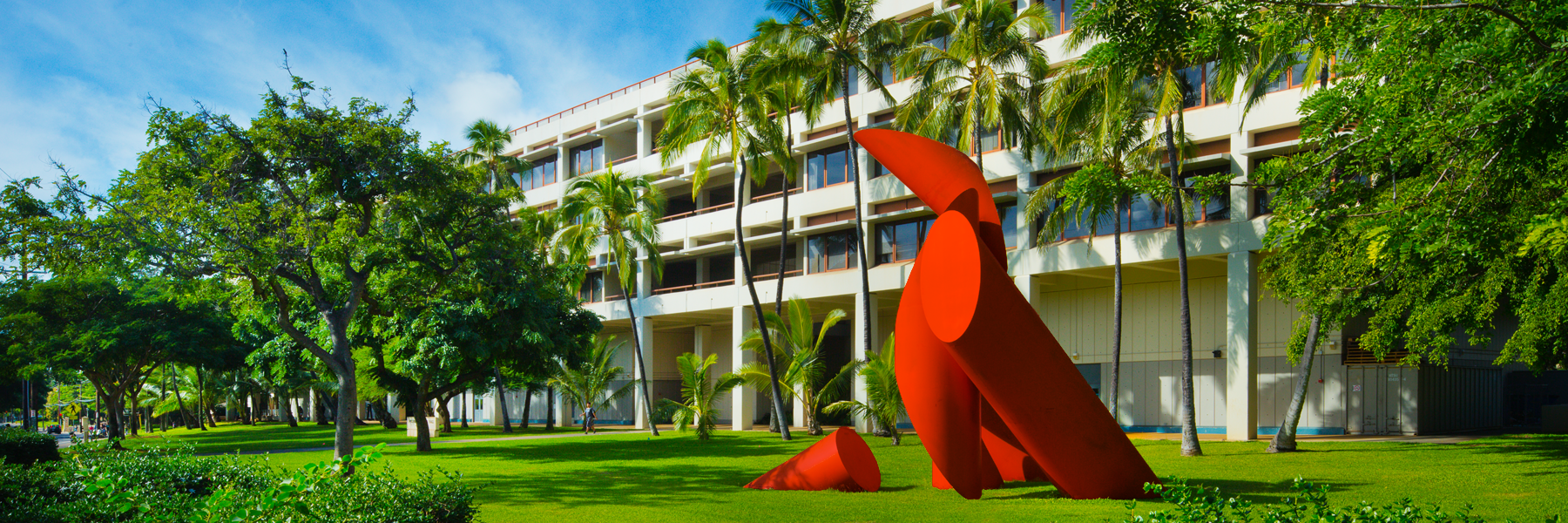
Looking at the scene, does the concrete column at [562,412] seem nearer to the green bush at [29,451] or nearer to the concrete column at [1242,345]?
the green bush at [29,451]

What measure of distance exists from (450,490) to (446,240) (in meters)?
9.70

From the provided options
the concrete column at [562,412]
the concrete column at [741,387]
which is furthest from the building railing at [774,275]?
the concrete column at [562,412]

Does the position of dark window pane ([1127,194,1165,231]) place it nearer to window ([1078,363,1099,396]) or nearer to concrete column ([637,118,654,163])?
window ([1078,363,1099,396])

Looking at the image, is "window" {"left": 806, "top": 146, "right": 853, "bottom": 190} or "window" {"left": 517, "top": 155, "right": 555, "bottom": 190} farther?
"window" {"left": 517, "top": 155, "right": 555, "bottom": 190}

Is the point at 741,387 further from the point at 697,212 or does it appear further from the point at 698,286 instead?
the point at 697,212

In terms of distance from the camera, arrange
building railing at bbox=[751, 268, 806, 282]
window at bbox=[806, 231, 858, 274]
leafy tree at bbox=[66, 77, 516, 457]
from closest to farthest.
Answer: leafy tree at bbox=[66, 77, 516, 457] < window at bbox=[806, 231, 858, 274] < building railing at bbox=[751, 268, 806, 282]

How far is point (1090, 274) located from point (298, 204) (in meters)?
21.1

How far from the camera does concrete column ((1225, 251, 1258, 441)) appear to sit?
23.8m

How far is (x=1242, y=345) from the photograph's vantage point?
938 inches

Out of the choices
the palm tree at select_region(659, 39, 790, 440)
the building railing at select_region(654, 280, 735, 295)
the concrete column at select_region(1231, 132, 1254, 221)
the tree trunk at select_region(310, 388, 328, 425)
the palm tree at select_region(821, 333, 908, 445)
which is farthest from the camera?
the tree trunk at select_region(310, 388, 328, 425)

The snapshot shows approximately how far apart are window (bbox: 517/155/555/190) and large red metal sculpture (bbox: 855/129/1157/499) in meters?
37.2

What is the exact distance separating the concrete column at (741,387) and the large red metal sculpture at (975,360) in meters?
23.6

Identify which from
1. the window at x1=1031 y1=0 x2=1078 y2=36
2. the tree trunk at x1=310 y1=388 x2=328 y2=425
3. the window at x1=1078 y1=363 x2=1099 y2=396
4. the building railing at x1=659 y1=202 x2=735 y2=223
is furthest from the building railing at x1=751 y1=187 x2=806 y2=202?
the tree trunk at x1=310 y1=388 x2=328 y2=425

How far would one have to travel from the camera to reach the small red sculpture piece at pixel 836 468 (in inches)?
551
